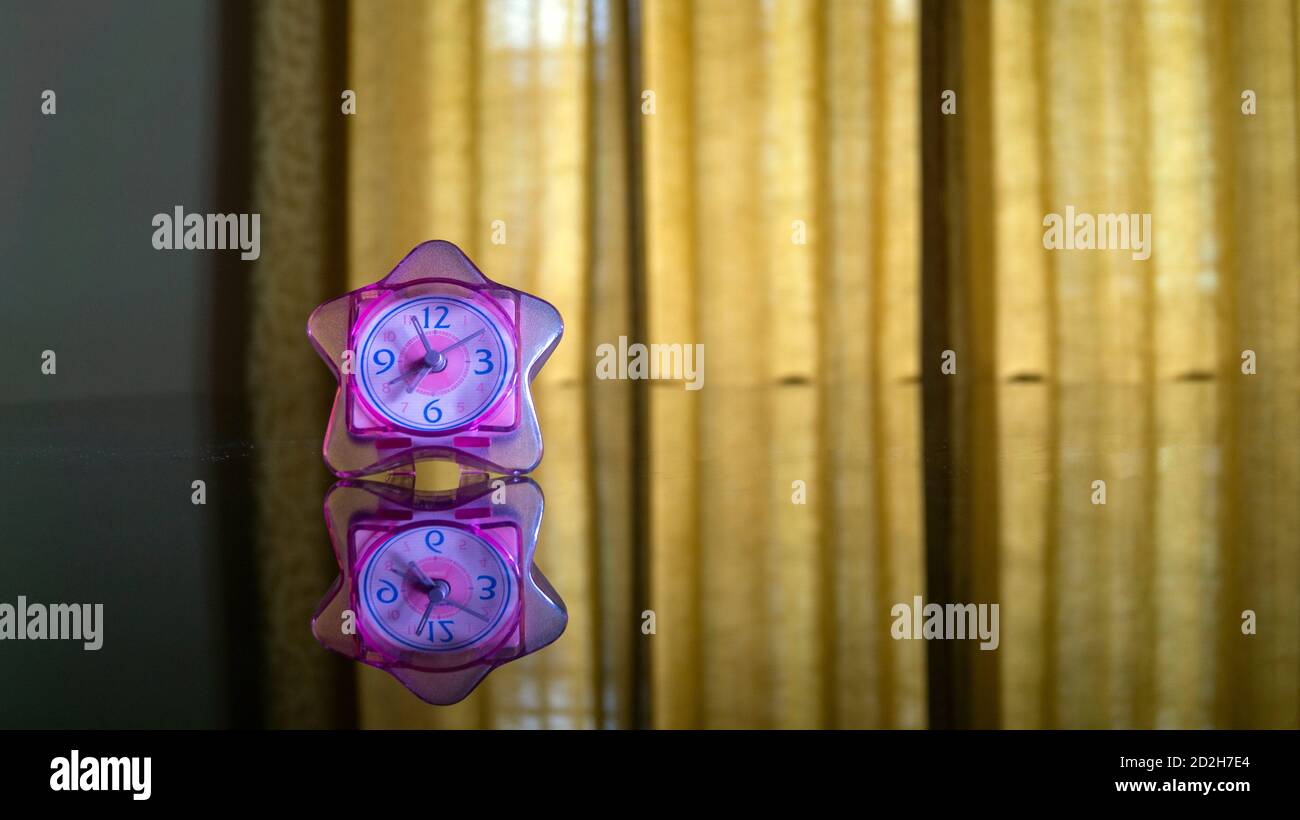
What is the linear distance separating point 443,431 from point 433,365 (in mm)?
77

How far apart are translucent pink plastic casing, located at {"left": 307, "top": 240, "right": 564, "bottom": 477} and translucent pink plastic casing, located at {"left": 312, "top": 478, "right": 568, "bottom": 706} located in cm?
3

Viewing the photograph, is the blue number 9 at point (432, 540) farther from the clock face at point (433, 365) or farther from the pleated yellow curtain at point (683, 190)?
the pleated yellow curtain at point (683, 190)

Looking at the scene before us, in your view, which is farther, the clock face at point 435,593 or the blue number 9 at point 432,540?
the blue number 9 at point 432,540

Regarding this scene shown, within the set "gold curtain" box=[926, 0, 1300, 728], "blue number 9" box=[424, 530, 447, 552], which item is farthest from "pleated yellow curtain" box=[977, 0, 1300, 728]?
"blue number 9" box=[424, 530, 447, 552]

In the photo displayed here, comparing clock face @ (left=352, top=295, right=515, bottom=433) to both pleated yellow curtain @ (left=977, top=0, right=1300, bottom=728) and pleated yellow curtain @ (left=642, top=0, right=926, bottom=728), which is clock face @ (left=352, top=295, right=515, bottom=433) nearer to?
pleated yellow curtain @ (left=642, top=0, right=926, bottom=728)

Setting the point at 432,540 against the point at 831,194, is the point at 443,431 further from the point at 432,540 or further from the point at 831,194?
the point at 831,194

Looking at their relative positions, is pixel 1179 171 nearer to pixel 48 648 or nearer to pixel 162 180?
pixel 48 648

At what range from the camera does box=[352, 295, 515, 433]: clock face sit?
992 mm

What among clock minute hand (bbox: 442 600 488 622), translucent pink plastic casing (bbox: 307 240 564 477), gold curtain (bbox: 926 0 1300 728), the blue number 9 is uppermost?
Result: gold curtain (bbox: 926 0 1300 728)

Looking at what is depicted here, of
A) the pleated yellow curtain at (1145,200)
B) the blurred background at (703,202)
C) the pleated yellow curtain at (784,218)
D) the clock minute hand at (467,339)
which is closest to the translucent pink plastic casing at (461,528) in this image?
the clock minute hand at (467,339)

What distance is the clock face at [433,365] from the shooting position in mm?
992

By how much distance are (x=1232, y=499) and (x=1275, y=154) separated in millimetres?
1274

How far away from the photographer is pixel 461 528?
30.9 inches

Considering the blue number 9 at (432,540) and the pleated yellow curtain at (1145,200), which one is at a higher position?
the pleated yellow curtain at (1145,200)
